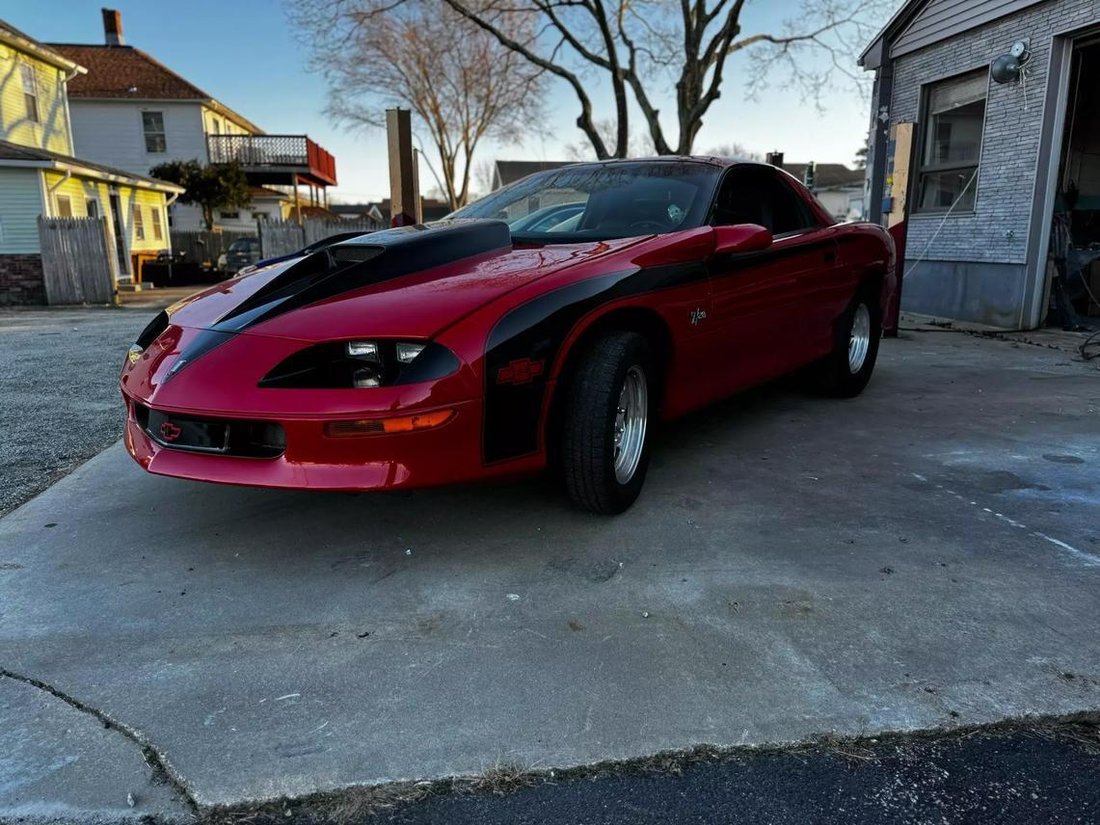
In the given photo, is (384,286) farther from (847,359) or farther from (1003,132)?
(1003,132)

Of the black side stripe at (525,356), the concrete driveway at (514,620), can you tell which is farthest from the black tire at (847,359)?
the black side stripe at (525,356)

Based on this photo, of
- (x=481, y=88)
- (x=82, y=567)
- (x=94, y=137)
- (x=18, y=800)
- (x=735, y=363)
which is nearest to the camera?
(x=18, y=800)

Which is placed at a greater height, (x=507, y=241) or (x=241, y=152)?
(x=241, y=152)

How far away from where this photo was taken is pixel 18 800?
5.67ft

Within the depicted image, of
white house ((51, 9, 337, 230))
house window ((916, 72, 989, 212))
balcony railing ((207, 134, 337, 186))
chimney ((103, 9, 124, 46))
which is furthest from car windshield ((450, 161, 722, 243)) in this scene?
chimney ((103, 9, 124, 46))

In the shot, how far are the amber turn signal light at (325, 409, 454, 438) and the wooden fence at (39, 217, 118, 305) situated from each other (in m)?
14.9

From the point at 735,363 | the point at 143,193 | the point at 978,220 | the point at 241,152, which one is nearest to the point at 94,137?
the point at 241,152

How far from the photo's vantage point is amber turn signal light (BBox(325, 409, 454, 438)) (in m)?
2.53

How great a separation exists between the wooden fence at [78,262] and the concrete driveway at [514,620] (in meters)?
12.9

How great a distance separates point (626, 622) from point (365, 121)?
36.1 metres

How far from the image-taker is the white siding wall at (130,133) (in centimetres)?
2820

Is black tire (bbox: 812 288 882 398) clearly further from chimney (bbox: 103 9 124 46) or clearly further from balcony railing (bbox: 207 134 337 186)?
chimney (bbox: 103 9 124 46)

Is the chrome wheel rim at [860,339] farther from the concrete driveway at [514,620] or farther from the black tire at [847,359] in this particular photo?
the concrete driveway at [514,620]

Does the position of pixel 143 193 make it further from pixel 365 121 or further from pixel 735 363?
pixel 735 363
